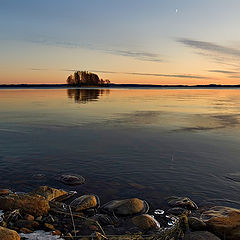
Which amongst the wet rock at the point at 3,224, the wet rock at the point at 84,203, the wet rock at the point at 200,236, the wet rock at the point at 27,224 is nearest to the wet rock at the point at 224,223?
the wet rock at the point at 200,236

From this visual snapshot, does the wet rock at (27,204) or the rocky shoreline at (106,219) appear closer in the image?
the rocky shoreline at (106,219)

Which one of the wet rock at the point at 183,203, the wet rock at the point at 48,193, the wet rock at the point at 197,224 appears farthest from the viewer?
the wet rock at the point at 48,193

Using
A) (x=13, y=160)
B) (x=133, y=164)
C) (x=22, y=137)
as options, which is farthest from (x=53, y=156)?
(x=22, y=137)

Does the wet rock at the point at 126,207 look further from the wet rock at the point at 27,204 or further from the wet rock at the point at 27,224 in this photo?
the wet rock at the point at 27,224

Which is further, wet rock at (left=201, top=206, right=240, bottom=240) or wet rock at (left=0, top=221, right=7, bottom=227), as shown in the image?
wet rock at (left=0, top=221, right=7, bottom=227)

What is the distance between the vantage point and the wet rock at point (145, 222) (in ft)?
19.5

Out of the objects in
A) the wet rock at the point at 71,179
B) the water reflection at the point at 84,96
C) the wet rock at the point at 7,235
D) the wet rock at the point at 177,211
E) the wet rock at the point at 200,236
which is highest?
the water reflection at the point at 84,96

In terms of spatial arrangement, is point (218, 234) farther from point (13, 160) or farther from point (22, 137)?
point (22, 137)

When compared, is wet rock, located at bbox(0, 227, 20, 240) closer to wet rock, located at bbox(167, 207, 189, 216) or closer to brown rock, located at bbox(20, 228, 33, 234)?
brown rock, located at bbox(20, 228, 33, 234)

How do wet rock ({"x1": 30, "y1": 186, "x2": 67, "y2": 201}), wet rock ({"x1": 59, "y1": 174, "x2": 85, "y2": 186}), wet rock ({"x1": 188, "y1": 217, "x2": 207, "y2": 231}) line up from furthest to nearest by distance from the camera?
wet rock ({"x1": 59, "y1": 174, "x2": 85, "y2": 186}) → wet rock ({"x1": 30, "y1": 186, "x2": 67, "y2": 201}) → wet rock ({"x1": 188, "y1": 217, "x2": 207, "y2": 231})

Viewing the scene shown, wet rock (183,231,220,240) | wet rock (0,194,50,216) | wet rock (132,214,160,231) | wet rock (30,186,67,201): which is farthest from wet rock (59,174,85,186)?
wet rock (183,231,220,240)

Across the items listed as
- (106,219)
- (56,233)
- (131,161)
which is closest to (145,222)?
(106,219)

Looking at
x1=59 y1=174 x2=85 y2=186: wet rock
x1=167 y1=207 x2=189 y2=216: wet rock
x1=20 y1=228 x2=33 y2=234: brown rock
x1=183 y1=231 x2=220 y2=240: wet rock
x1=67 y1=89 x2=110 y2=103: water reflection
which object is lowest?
x1=167 y1=207 x2=189 y2=216: wet rock

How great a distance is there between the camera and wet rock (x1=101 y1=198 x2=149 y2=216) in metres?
6.56
